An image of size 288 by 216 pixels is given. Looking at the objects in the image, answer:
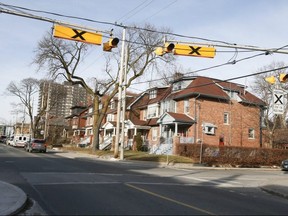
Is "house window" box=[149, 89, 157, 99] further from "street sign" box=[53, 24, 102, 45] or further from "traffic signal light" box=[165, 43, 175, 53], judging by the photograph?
"street sign" box=[53, 24, 102, 45]

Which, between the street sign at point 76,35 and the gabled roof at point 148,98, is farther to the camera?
the gabled roof at point 148,98

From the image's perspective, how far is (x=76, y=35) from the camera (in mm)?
13109

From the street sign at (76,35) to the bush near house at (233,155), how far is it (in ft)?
78.6

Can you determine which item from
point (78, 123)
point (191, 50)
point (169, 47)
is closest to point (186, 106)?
point (191, 50)

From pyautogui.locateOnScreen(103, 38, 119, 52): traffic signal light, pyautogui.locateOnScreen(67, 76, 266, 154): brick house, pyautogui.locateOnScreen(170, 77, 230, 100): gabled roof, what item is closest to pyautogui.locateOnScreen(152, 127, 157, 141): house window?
pyautogui.locateOnScreen(67, 76, 266, 154): brick house

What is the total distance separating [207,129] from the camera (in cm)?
4378

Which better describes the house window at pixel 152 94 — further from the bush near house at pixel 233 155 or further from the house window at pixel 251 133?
the bush near house at pixel 233 155

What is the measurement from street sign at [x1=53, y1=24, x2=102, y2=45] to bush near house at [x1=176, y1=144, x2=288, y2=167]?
23970 millimetres

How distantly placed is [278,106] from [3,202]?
12.3 m

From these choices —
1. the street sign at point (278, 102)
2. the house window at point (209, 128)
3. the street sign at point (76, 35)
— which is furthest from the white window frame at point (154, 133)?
the street sign at point (76, 35)

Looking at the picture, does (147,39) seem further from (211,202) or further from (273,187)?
(211,202)

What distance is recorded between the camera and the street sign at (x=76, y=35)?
12969 mm

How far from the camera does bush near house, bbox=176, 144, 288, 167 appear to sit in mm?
35594

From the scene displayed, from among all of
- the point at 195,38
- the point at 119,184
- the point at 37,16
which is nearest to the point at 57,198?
the point at 119,184
